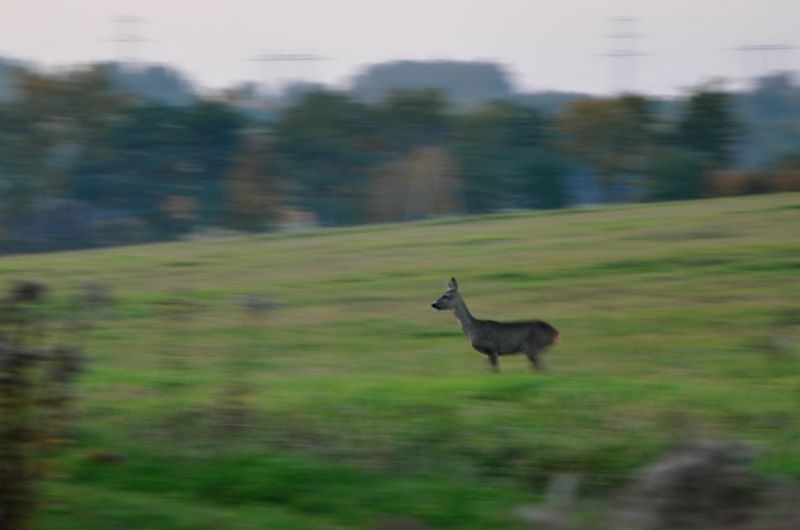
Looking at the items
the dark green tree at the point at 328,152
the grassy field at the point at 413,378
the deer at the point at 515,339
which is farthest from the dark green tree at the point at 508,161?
the deer at the point at 515,339

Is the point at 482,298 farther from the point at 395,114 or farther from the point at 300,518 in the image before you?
the point at 395,114

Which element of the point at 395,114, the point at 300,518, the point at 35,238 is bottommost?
the point at 300,518

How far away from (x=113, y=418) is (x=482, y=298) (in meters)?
14.2

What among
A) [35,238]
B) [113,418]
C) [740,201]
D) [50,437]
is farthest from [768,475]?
[35,238]

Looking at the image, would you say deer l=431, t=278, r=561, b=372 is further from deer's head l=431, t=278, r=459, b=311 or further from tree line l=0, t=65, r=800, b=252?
tree line l=0, t=65, r=800, b=252

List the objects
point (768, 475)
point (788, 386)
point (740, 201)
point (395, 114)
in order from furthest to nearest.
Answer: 1. point (395, 114)
2. point (740, 201)
3. point (788, 386)
4. point (768, 475)

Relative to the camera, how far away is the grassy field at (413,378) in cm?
891

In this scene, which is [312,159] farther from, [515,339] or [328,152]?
[515,339]

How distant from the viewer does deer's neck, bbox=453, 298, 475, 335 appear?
16833mm

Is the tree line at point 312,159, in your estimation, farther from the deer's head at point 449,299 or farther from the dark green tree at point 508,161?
the deer's head at point 449,299

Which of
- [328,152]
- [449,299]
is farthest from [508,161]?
[449,299]

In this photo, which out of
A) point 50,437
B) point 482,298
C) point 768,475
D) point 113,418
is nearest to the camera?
point 50,437

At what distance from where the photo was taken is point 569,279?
1042 inches

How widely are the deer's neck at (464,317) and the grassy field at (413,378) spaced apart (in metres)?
0.52
